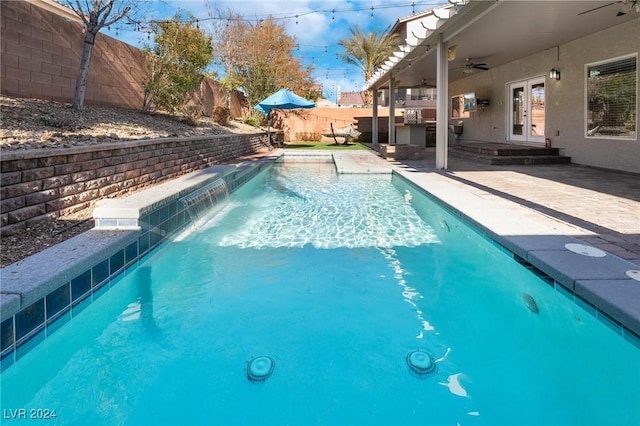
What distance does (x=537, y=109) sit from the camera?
1232 cm

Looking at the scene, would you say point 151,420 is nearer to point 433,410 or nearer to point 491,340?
point 433,410

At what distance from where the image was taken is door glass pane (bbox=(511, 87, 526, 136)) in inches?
514

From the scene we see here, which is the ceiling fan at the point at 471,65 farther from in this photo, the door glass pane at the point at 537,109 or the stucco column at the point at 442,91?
the stucco column at the point at 442,91

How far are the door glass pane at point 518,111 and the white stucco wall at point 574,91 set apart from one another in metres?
0.30

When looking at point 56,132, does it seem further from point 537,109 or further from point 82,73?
point 537,109

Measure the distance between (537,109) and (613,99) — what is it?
3410 millimetres

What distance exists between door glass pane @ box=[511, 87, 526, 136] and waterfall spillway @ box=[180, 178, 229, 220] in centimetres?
922

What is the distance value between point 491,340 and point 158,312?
240cm

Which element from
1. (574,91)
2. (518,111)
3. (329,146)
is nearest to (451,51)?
(574,91)

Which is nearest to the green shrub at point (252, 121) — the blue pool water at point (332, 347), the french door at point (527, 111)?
the french door at point (527, 111)

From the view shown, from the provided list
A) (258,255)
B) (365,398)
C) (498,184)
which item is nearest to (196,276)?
(258,255)

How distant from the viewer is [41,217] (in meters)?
4.27

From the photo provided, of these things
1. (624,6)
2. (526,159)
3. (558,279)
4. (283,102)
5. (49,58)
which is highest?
(283,102)

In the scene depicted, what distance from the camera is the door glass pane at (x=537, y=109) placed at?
12.1m
